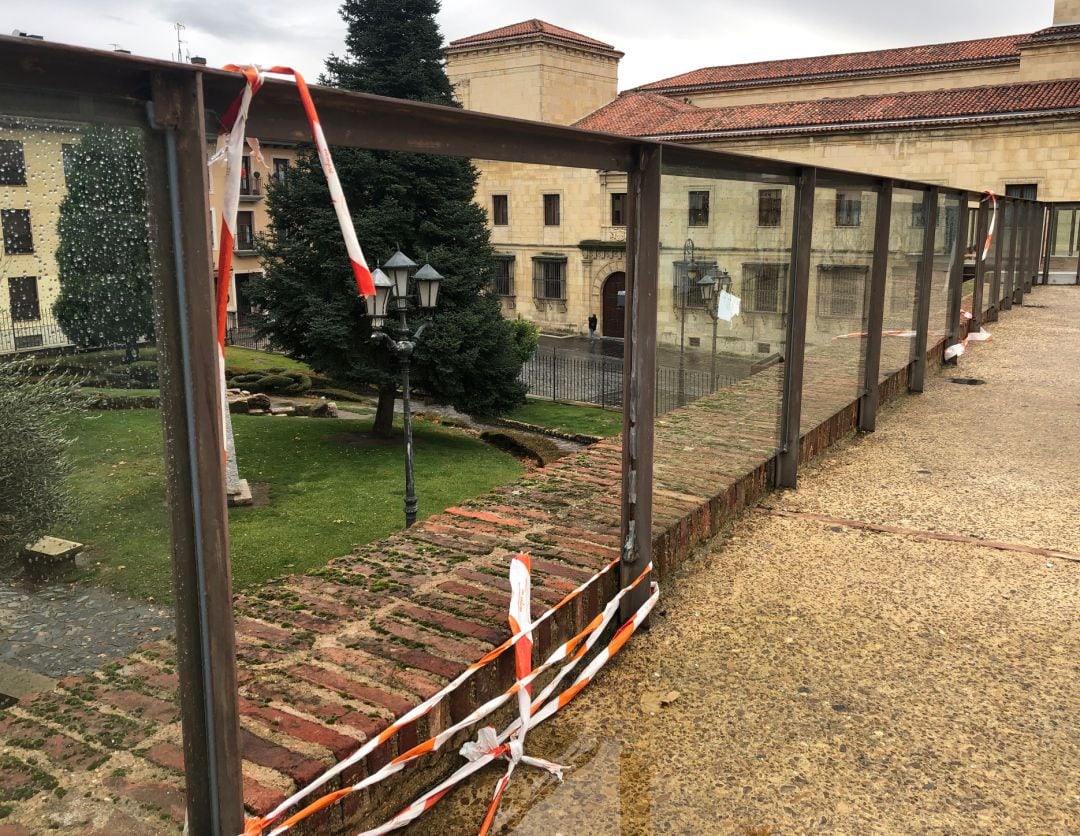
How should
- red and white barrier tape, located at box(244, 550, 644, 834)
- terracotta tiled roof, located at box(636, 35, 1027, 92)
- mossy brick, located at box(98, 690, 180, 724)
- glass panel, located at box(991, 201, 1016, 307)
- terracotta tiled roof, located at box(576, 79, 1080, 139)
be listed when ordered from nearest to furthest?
mossy brick, located at box(98, 690, 180, 724)
red and white barrier tape, located at box(244, 550, 644, 834)
glass panel, located at box(991, 201, 1016, 307)
terracotta tiled roof, located at box(576, 79, 1080, 139)
terracotta tiled roof, located at box(636, 35, 1027, 92)

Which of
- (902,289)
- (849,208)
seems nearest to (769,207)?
(849,208)

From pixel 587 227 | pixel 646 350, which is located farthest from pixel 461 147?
pixel 587 227

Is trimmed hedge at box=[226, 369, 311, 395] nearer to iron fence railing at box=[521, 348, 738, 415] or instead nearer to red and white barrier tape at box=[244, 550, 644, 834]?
iron fence railing at box=[521, 348, 738, 415]

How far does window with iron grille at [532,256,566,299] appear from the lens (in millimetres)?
40969

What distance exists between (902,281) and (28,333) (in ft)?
23.4

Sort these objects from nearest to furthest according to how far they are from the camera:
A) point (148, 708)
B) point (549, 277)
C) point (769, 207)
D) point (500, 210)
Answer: point (148, 708) → point (769, 207) → point (549, 277) → point (500, 210)

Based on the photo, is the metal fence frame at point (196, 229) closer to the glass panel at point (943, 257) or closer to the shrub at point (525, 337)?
the glass panel at point (943, 257)

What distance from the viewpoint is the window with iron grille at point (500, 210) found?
4212cm

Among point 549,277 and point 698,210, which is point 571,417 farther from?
point 698,210

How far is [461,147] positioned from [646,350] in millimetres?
1219

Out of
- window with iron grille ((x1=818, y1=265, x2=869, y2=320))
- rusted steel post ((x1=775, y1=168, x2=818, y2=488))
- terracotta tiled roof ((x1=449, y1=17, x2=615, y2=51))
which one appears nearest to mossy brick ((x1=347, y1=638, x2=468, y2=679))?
rusted steel post ((x1=775, y1=168, x2=818, y2=488))

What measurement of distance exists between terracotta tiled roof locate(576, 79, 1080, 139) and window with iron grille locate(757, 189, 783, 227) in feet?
89.2

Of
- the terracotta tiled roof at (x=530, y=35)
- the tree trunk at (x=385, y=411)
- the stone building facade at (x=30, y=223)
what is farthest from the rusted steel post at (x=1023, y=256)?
the terracotta tiled roof at (x=530, y=35)

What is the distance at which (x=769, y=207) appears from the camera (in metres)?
4.84
